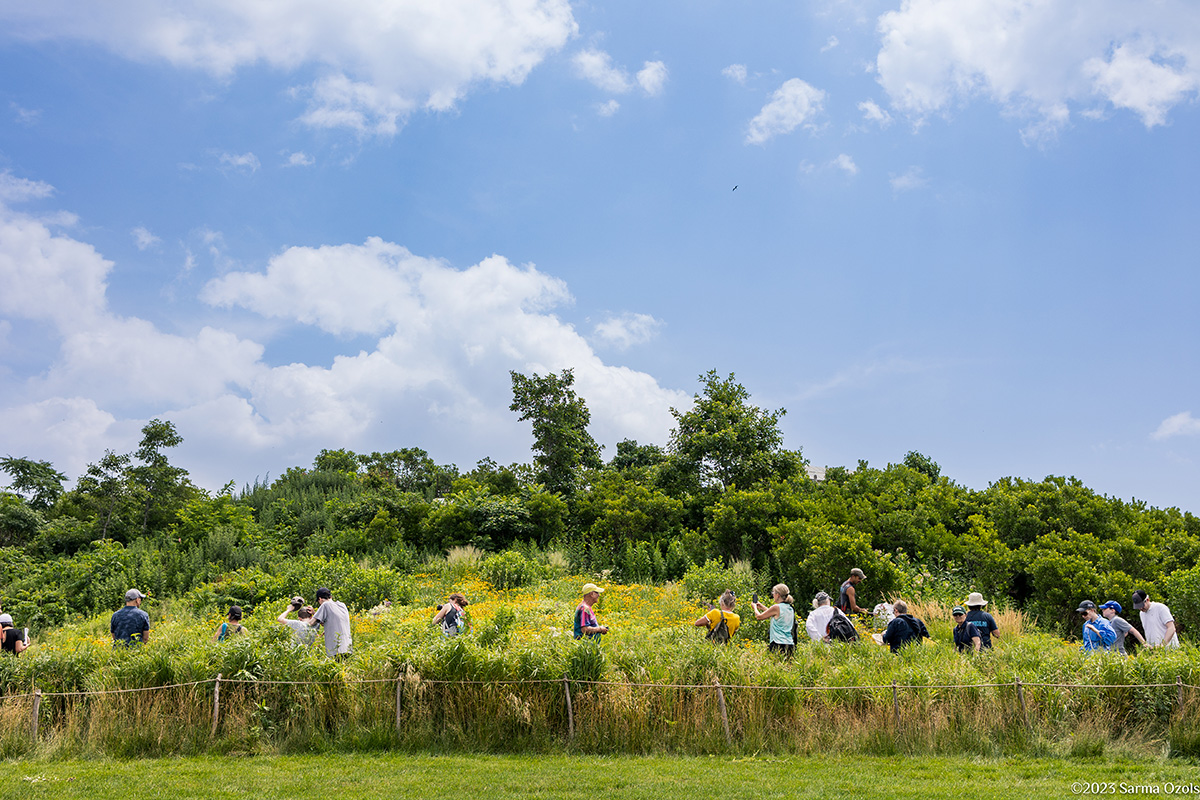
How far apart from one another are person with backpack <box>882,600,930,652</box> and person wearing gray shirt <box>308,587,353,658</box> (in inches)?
277

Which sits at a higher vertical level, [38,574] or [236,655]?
[38,574]

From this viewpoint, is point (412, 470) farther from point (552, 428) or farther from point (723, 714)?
point (723, 714)

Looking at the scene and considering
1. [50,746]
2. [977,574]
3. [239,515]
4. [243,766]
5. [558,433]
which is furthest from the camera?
[558,433]

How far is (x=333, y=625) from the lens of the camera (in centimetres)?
945

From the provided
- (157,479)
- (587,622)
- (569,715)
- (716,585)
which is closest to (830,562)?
(716,585)

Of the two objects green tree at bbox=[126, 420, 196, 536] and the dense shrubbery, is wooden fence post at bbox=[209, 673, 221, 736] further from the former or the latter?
green tree at bbox=[126, 420, 196, 536]

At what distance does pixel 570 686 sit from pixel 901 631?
15.3ft

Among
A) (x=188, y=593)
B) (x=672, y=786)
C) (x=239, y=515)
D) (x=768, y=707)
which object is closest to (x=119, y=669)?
(x=672, y=786)

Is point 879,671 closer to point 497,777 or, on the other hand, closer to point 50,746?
point 497,777

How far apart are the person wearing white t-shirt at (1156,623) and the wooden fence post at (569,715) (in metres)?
7.06

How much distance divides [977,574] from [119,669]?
16.5 m

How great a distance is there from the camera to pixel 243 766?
7.55 meters

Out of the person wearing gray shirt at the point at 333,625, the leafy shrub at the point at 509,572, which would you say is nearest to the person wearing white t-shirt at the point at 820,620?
the person wearing gray shirt at the point at 333,625

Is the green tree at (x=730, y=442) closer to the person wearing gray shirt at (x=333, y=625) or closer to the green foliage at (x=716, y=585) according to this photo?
the green foliage at (x=716, y=585)
